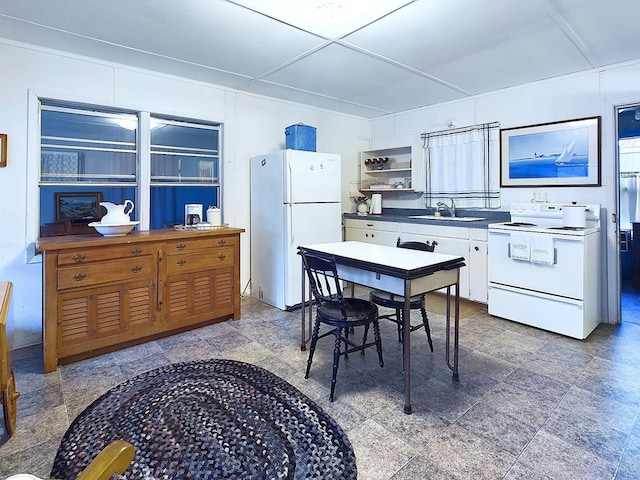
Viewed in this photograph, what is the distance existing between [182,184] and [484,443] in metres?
3.67

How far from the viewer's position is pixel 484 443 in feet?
6.20

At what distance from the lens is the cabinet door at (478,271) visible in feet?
13.6

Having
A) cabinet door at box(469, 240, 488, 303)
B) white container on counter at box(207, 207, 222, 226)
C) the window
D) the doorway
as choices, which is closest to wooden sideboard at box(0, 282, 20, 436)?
the window

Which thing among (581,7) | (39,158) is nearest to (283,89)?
(39,158)

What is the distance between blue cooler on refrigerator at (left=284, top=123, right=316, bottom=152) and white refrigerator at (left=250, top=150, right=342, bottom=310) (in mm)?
320

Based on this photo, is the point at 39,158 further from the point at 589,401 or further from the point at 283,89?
the point at 589,401

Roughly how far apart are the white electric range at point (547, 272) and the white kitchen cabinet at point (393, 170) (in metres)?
1.63

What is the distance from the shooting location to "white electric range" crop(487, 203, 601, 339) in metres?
3.23

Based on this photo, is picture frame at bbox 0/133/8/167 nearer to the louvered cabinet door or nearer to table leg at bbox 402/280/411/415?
the louvered cabinet door

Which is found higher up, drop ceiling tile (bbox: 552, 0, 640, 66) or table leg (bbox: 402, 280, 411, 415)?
drop ceiling tile (bbox: 552, 0, 640, 66)

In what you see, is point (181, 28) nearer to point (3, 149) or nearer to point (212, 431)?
point (3, 149)

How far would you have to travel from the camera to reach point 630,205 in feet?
17.8

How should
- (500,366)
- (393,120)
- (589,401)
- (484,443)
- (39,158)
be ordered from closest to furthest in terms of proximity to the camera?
1. (484,443)
2. (589,401)
3. (500,366)
4. (39,158)
5. (393,120)

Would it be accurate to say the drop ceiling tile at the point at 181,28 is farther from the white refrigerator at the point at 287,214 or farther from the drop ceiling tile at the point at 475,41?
the white refrigerator at the point at 287,214
